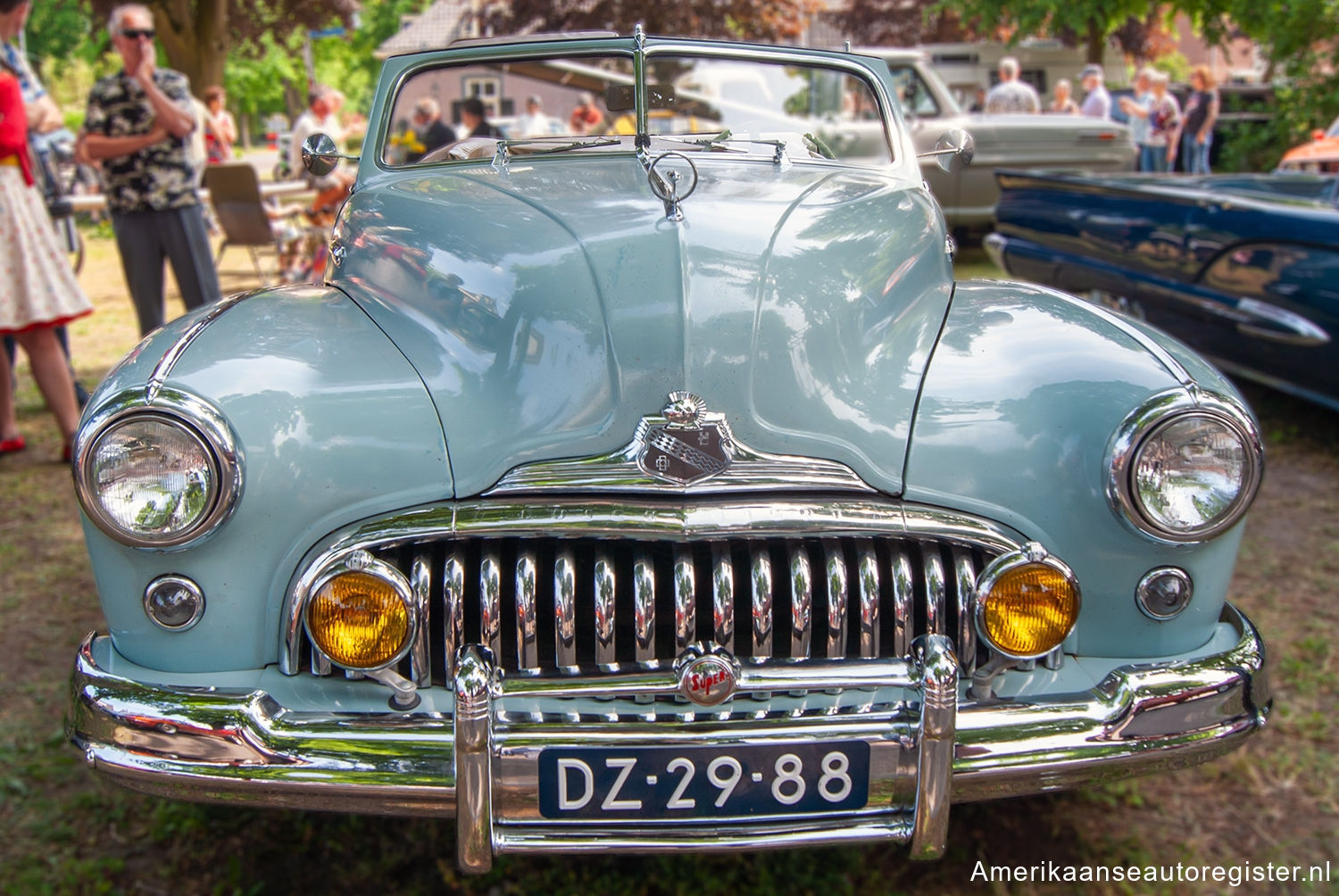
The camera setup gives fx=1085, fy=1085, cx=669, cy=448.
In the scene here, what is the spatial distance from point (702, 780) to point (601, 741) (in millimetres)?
171

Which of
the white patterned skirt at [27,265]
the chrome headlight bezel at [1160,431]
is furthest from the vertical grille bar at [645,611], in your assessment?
the white patterned skirt at [27,265]

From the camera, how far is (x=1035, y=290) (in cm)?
241

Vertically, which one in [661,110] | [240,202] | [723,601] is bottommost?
[240,202]

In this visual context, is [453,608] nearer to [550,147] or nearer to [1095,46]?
[550,147]

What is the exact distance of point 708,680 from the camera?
166 cm

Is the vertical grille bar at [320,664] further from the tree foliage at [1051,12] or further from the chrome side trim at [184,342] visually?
the tree foliage at [1051,12]

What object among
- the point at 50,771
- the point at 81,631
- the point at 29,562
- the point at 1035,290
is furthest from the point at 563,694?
the point at 29,562

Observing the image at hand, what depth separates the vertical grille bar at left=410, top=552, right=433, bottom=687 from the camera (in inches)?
69.7

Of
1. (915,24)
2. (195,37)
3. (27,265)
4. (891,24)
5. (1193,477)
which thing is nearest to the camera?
Result: (1193,477)

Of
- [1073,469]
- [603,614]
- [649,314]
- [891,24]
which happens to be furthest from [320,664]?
[891,24]

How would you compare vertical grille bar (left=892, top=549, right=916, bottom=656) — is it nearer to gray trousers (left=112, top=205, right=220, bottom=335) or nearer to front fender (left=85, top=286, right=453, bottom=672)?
front fender (left=85, top=286, right=453, bottom=672)

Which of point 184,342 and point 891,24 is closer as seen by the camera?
point 184,342

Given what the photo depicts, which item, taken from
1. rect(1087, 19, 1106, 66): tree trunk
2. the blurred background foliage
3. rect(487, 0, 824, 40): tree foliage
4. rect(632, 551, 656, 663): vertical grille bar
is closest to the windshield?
rect(632, 551, 656, 663): vertical grille bar

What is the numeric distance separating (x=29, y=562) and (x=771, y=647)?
2.99m
